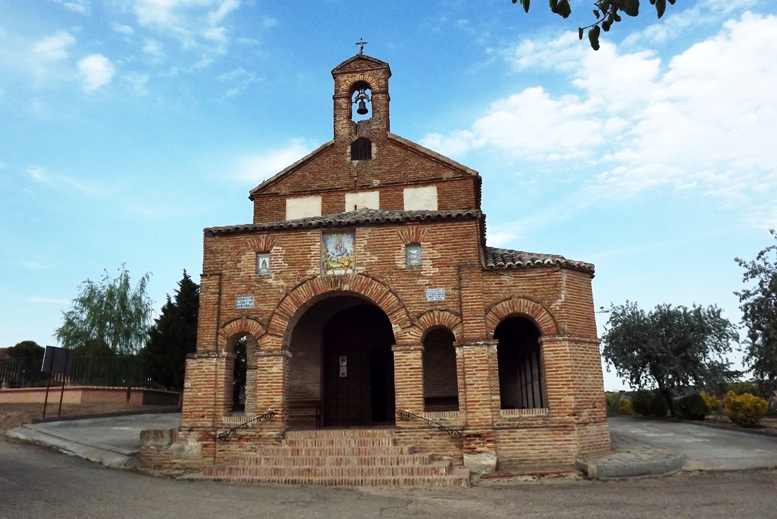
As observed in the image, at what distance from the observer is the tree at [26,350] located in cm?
3048

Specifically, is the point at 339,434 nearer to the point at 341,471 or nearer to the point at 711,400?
the point at 341,471

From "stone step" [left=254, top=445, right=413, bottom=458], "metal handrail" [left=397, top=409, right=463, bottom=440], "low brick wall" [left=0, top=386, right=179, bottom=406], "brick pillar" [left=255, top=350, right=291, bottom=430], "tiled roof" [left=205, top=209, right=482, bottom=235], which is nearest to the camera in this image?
"stone step" [left=254, top=445, right=413, bottom=458]

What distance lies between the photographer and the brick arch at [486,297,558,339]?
1148cm

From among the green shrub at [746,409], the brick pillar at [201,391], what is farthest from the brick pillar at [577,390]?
the green shrub at [746,409]

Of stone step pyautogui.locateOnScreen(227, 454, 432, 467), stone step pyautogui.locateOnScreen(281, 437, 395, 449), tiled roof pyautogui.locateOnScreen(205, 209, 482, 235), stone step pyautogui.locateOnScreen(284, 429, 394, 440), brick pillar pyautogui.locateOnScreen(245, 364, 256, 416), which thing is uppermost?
tiled roof pyautogui.locateOnScreen(205, 209, 482, 235)

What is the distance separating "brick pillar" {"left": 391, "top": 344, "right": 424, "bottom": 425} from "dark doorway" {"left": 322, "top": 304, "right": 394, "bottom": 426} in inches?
123

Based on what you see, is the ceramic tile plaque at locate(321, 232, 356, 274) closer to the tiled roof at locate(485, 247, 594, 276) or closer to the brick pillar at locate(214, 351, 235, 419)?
the brick pillar at locate(214, 351, 235, 419)

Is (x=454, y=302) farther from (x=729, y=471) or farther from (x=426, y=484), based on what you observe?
(x=729, y=471)

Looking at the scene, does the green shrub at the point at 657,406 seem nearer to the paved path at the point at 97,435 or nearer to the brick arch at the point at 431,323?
the brick arch at the point at 431,323

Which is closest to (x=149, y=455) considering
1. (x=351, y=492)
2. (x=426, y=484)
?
(x=351, y=492)

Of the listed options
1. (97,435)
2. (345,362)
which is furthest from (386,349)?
(97,435)

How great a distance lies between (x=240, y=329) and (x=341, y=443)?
3359 mm

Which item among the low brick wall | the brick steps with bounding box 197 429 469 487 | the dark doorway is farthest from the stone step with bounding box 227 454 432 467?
the low brick wall

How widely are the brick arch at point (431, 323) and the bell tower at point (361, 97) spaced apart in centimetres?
647
